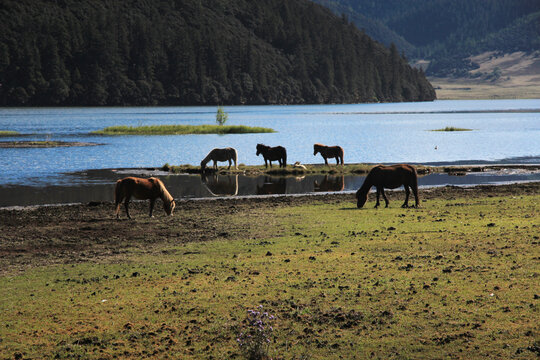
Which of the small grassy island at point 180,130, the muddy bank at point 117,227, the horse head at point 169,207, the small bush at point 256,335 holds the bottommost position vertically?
the small bush at point 256,335

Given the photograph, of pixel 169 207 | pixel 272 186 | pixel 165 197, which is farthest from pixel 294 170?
pixel 165 197

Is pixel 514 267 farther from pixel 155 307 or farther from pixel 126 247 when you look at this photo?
pixel 126 247

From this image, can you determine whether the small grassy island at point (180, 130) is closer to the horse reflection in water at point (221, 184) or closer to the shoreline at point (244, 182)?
the shoreline at point (244, 182)

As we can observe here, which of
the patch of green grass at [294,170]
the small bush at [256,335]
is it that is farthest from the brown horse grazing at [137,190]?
the patch of green grass at [294,170]

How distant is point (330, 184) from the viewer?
148ft

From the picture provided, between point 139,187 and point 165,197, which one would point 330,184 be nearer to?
point 165,197

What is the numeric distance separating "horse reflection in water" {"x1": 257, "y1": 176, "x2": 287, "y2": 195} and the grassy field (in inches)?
522

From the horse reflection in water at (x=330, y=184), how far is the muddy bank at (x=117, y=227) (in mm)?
4503

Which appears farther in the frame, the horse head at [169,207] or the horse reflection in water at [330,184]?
the horse reflection in water at [330,184]

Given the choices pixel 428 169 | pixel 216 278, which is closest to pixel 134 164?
pixel 428 169

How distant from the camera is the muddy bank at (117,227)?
834 inches

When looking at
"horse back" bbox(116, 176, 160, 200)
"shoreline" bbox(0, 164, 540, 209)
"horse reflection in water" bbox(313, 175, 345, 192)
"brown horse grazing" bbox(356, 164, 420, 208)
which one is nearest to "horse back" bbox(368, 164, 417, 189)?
"brown horse grazing" bbox(356, 164, 420, 208)

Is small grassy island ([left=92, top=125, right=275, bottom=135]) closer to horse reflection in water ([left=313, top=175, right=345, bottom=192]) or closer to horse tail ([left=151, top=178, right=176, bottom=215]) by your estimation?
horse reflection in water ([left=313, top=175, right=345, bottom=192])

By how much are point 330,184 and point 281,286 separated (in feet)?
96.1
